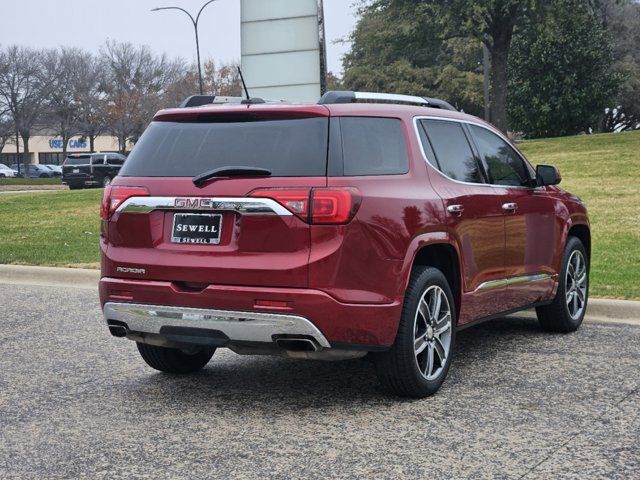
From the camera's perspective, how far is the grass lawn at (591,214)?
11578mm

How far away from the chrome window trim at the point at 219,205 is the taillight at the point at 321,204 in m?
0.06

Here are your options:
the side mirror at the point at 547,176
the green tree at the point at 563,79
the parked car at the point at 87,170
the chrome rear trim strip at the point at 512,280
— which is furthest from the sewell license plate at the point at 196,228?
the green tree at the point at 563,79

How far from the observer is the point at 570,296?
802 cm

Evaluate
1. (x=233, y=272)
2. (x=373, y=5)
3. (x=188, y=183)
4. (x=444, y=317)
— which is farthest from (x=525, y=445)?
(x=373, y=5)

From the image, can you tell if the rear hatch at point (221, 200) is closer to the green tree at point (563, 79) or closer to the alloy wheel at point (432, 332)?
the alloy wheel at point (432, 332)

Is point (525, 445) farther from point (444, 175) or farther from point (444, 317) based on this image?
point (444, 175)

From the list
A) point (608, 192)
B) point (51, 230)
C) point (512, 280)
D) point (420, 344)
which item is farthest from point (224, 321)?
point (608, 192)

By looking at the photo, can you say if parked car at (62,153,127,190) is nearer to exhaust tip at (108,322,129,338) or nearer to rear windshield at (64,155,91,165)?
rear windshield at (64,155,91,165)

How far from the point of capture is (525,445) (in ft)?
15.8

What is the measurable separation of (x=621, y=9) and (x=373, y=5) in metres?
27.5

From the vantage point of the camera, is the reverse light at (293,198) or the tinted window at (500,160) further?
the tinted window at (500,160)

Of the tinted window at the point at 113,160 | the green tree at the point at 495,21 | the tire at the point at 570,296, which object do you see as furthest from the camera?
the tinted window at the point at 113,160

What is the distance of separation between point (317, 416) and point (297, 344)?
466mm

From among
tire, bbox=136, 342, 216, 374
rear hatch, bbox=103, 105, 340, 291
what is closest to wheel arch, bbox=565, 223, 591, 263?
tire, bbox=136, 342, 216, 374
